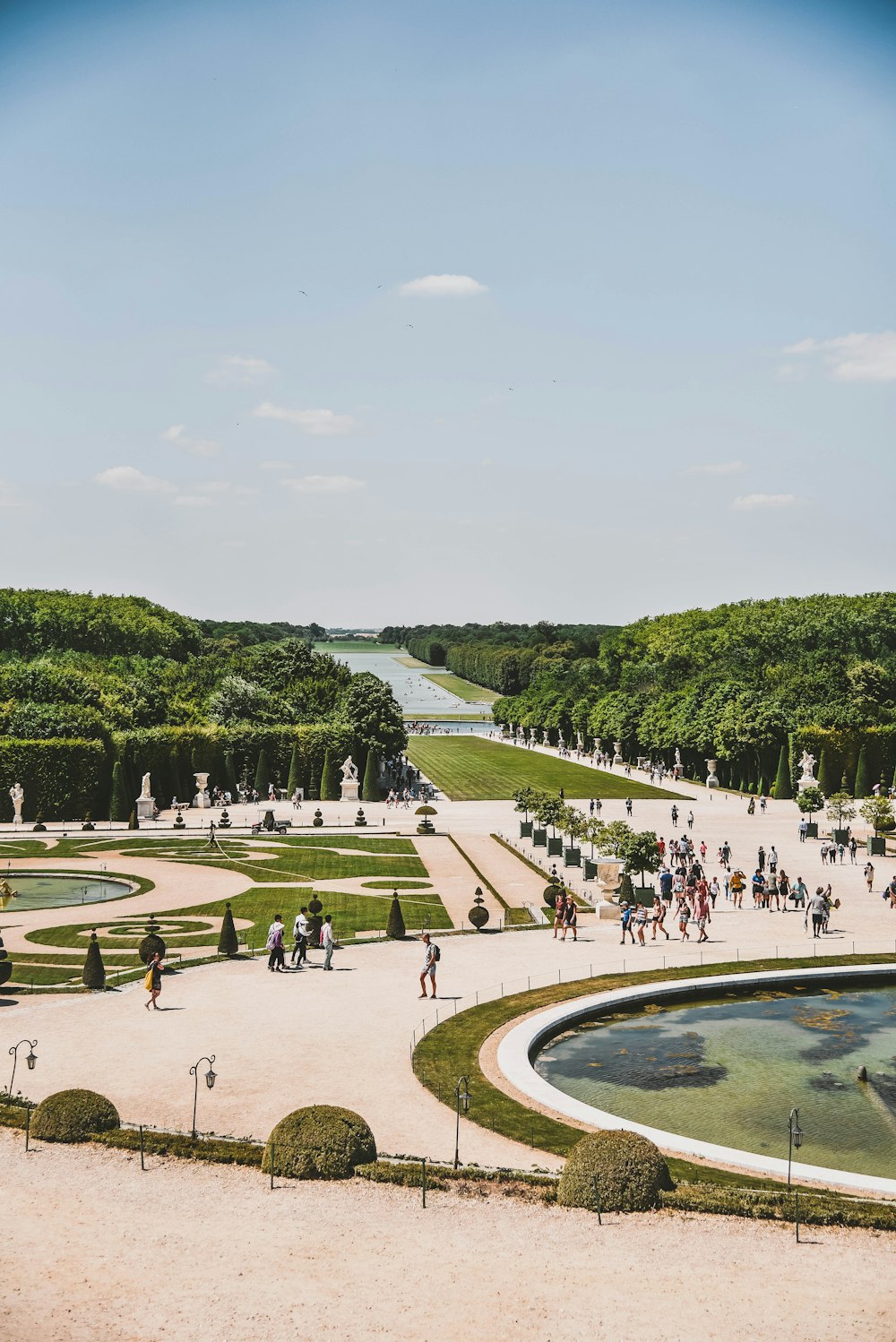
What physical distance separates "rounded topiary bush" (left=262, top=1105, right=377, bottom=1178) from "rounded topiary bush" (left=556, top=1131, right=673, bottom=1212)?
3.18 meters

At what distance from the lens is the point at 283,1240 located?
15.9 metres

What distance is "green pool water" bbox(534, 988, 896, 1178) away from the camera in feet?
70.2

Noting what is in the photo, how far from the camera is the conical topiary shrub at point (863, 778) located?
85562mm

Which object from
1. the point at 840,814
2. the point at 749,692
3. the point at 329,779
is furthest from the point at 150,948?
the point at 749,692

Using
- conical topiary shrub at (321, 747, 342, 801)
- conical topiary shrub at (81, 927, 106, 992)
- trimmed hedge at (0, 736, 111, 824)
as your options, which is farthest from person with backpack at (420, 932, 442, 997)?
conical topiary shrub at (321, 747, 342, 801)

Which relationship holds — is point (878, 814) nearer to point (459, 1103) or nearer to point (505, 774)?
point (459, 1103)

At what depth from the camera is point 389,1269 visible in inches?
594

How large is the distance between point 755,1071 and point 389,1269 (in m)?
12.2

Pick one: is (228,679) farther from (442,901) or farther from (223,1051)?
(223,1051)

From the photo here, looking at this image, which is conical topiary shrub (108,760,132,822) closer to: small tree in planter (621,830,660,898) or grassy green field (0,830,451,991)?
grassy green field (0,830,451,991)

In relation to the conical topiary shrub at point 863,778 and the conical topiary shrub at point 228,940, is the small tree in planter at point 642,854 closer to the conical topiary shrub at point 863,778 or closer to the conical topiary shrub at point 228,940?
the conical topiary shrub at point 228,940

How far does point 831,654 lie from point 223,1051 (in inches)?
4182

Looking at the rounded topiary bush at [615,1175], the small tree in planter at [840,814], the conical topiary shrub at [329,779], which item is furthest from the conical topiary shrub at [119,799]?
the rounded topiary bush at [615,1175]

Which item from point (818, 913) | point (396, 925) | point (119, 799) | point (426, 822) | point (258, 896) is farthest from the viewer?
point (119, 799)
